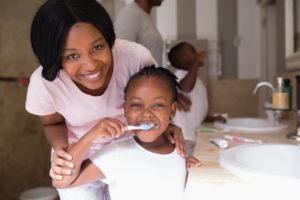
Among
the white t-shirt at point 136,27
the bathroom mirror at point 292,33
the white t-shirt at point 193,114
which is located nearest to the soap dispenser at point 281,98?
the bathroom mirror at point 292,33

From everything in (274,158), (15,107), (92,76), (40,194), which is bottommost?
(40,194)

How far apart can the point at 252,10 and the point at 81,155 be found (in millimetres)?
1418

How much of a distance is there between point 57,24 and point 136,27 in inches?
23.5

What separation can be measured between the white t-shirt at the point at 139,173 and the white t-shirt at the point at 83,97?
0.22ft

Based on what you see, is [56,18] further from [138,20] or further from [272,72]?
[272,72]

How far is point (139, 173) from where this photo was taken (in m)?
0.61

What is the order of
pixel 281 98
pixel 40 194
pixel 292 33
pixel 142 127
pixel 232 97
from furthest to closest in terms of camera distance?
pixel 232 97
pixel 40 194
pixel 292 33
pixel 281 98
pixel 142 127

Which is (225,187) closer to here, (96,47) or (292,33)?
(96,47)

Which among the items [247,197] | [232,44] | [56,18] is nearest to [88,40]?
[56,18]

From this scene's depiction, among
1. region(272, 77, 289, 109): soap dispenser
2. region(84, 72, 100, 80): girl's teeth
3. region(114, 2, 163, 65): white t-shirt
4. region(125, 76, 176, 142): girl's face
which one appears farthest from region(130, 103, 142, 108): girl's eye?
region(272, 77, 289, 109): soap dispenser

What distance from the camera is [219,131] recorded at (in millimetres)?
1025

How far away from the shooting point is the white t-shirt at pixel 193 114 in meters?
1.18

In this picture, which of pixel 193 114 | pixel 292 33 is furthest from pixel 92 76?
pixel 292 33

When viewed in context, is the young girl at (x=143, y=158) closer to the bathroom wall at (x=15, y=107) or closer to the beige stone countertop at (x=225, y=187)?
the beige stone countertop at (x=225, y=187)
